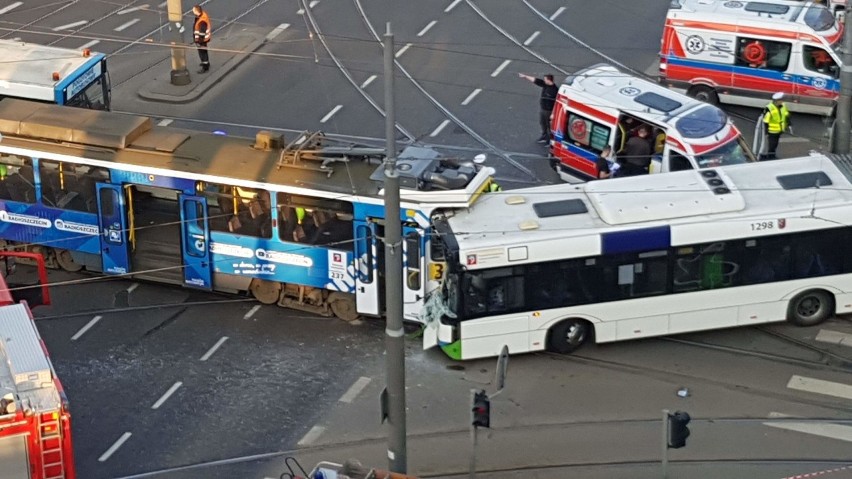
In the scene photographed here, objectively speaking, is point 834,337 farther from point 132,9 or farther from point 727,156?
point 132,9

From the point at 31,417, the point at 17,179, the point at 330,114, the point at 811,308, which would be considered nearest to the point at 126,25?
the point at 330,114

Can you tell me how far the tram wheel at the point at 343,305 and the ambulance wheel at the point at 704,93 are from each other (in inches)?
463

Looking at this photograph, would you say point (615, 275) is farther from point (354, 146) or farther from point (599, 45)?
point (599, 45)

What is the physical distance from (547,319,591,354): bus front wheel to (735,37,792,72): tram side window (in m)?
11.0

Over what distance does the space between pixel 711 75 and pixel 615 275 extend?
10.7 meters

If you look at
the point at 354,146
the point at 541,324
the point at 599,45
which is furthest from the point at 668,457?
the point at 599,45

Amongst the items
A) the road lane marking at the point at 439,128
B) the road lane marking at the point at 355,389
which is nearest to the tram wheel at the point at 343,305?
the road lane marking at the point at 355,389

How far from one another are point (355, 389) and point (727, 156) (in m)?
9.12

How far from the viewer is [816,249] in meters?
25.2

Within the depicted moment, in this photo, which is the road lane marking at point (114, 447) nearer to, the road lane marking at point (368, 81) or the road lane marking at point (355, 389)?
the road lane marking at point (355, 389)

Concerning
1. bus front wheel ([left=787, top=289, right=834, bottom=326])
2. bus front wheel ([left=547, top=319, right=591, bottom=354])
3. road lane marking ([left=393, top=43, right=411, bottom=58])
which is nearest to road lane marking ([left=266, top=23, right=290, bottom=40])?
road lane marking ([left=393, top=43, right=411, bottom=58])

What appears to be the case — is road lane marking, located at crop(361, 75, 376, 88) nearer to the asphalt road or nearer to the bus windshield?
the asphalt road

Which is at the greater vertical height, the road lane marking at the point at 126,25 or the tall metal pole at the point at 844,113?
the tall metal pole at the point at 844,113

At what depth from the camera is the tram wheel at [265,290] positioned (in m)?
26.7
